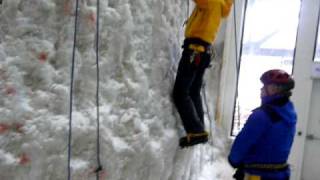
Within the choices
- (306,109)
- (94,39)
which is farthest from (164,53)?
(306,109)

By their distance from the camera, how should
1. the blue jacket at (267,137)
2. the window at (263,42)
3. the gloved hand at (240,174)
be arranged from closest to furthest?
the blue jacket at (267,137) → the gloved hand at (240,174) → the window at (263,42)

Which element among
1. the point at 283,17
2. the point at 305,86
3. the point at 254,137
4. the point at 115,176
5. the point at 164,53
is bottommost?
the point at 115,176

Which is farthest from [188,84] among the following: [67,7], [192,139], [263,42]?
[263,42]

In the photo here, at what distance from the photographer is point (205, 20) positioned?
1.76 m

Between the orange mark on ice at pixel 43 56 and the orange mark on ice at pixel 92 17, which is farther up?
the orange mark on ice at pixel 92 17

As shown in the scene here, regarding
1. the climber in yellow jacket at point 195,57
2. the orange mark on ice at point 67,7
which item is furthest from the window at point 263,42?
the orange mark on ice at point 67,7

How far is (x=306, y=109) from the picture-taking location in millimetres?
2658

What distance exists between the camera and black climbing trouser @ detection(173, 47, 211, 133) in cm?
178

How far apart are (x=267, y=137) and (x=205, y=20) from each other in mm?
610

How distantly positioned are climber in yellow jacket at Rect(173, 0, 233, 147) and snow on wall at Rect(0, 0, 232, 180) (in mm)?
72

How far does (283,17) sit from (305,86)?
52 centimetres

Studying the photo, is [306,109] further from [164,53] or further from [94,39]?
[94,39]

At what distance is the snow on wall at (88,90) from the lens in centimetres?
112

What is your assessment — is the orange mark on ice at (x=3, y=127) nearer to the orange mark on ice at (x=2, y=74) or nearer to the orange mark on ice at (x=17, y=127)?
the orange mark on ice at (x=17, y=127)
